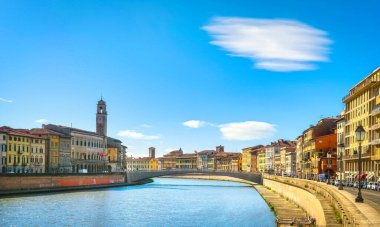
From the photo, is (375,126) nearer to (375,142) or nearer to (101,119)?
(375,142)

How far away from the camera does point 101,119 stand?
14138 cm

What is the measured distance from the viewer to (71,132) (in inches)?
4781

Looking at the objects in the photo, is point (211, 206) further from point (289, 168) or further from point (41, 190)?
point (289, 168)

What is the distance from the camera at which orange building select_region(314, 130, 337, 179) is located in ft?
302

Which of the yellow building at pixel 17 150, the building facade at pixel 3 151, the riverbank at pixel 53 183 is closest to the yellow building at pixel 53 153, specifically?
the yellow building at pixel 17 150

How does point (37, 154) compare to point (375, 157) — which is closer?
point (375, 157)

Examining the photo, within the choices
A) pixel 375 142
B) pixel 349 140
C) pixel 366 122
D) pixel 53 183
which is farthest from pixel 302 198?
pixel 53 183

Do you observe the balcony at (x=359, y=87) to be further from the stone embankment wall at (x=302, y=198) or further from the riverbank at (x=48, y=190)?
the riverbank at (x=48, y=190)

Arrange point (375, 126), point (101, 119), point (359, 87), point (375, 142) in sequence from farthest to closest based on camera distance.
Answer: point (101, 119) < point (359, 87) < point (375, 126) < point (375, 142)

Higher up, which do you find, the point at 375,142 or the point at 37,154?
the point at 375,142

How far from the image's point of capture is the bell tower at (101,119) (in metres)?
141

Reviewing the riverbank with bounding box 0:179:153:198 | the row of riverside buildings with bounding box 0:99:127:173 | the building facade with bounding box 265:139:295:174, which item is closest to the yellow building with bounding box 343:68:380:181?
the riverbank with bounding box 0:179:153:198

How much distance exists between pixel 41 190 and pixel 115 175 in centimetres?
3753

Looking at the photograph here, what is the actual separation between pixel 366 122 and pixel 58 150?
68648 mm
